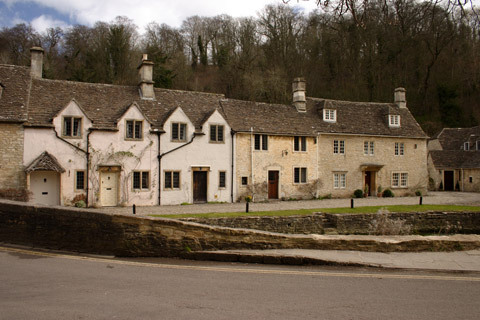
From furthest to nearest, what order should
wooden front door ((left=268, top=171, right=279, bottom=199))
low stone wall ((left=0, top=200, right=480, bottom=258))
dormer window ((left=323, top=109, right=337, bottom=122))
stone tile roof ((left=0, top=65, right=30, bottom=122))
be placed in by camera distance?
dormer window ((left=323, top=109, right=337, bottom=122)) < wooden front door ((left=268, top=171, right=279, bottom=199)) < stone tile roof ((left=0, top=65, right=30, bottom=122)) < low stone wall ((left=0, top=200, right=480, bottom=258))

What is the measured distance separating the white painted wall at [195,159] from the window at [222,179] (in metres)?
0.18

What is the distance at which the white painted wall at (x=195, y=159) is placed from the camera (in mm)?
25922

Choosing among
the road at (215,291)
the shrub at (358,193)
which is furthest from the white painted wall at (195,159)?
the road at (215,291)

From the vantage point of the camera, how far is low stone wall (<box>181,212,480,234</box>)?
18.4 m

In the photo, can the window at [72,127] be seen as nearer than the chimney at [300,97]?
Yes

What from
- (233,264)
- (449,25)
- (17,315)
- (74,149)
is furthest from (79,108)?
(449,25)

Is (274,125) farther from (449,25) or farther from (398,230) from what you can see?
(449,25)

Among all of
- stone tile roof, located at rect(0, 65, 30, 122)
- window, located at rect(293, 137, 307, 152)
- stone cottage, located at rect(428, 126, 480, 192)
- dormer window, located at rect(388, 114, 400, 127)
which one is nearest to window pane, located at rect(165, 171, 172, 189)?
stone tile roof, located at rect(0, 65, 30, 122)

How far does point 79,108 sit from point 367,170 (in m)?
25.6

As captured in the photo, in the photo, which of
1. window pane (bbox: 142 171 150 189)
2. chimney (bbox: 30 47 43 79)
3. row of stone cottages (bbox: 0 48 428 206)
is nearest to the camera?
row of stone cottages (bbox: 0 48 428 206)

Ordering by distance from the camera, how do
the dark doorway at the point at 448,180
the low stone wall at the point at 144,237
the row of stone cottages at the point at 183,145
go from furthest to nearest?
the dark doorway at the point at 448,180, the row of stone cottages at the point at 183,145, the low stone wall at the point at 144,237

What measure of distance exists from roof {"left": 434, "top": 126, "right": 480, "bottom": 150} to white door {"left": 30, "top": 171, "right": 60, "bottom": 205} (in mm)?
48107

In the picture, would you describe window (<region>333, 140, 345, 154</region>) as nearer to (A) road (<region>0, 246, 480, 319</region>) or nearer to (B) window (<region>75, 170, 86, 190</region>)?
(B) window (<region>75, 170, 86, 190</region>)

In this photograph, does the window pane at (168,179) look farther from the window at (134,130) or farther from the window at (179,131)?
the window at (134,130)
